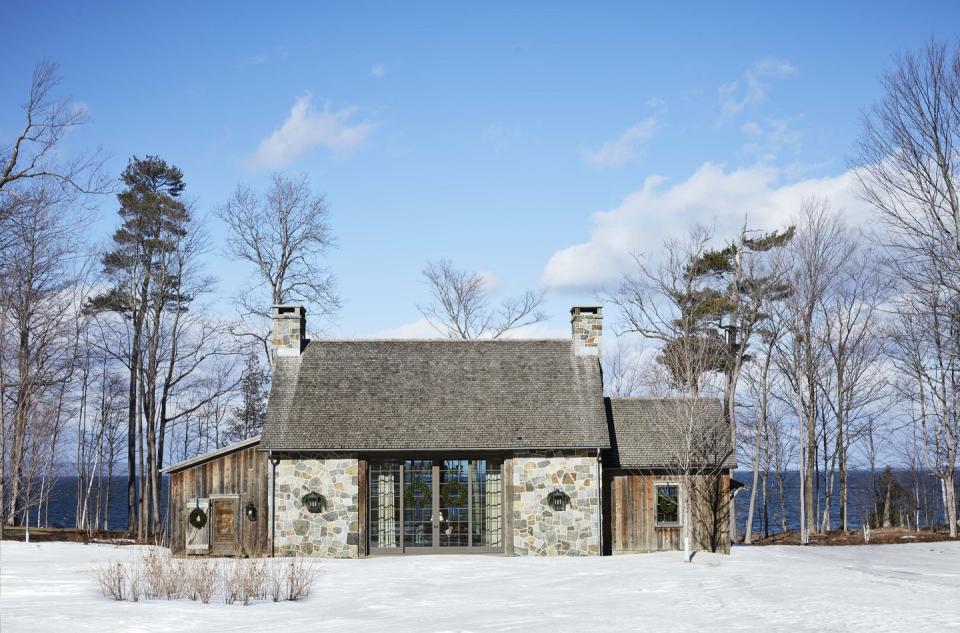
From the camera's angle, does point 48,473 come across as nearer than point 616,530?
No

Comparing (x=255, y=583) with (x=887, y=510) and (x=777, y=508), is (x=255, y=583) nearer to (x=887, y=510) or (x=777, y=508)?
(x=887, y=510)

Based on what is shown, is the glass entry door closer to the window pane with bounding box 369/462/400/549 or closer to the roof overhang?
the window pane with bounding box 369/462/400/549

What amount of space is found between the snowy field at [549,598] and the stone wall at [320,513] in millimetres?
1100

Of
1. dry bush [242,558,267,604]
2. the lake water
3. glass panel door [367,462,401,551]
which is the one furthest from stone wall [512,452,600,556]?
the lake water

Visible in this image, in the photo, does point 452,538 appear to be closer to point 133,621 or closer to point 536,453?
point 536,453

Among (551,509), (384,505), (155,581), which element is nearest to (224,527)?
(384,505)

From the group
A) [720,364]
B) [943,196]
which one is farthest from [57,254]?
[943,196]

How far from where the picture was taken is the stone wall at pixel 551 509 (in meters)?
22.1

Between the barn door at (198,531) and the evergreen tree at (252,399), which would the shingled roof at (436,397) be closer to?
the barn door at (198,531)

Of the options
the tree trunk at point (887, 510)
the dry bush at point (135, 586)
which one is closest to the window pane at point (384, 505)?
the dry bush at point (135, 586)

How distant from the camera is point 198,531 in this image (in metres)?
22.2

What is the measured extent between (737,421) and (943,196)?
13.8m

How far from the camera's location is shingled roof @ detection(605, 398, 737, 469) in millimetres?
22484

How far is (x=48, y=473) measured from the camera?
31.2m
